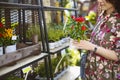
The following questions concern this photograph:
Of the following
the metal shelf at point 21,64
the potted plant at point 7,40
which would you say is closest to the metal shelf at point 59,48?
the metal shelf at point 21,64

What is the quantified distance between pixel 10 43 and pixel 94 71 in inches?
29.8

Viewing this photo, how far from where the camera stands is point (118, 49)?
6.35ft

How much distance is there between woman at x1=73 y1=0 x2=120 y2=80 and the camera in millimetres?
1959

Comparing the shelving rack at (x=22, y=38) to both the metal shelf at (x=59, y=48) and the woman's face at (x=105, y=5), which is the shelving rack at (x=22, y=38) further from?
the woman's face at (x=105, y=5)

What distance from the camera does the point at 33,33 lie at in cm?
234

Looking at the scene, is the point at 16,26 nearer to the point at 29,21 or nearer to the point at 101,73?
the point at 29,21

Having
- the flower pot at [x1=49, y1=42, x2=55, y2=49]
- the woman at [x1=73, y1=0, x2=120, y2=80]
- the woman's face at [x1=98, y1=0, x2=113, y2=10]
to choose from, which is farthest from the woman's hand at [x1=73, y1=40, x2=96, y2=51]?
the flower pot at [x1=49, y1=42, x2=55, y2=49]

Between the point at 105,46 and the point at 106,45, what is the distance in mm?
13

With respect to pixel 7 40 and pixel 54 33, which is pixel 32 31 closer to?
pixel 54 33

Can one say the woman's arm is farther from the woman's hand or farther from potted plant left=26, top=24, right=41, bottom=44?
potted plant left=26, top=24, right=41, bottom=44

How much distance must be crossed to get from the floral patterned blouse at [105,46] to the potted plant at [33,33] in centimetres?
51

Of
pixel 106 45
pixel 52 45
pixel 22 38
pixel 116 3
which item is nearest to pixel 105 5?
pixel 116 3

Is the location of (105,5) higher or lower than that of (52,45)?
higher

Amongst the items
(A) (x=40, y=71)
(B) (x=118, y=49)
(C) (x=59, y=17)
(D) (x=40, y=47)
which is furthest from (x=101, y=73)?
(C) (x=59, y=17)
